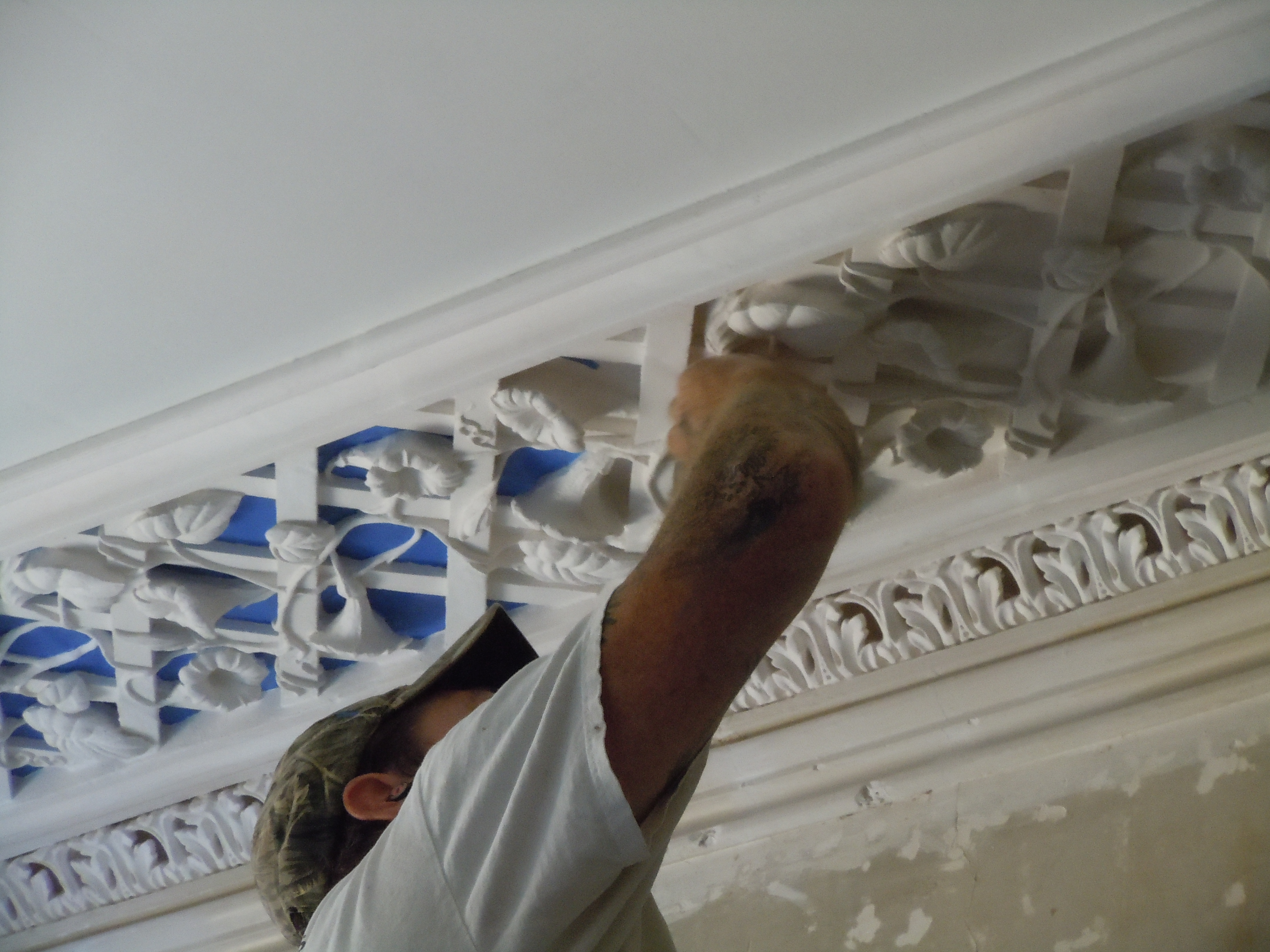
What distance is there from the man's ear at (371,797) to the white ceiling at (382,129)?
41 centimetres

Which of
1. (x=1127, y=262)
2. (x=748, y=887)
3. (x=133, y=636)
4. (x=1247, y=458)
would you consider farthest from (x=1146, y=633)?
(x=133, y=636)

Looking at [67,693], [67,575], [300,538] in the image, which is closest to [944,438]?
[300,538]

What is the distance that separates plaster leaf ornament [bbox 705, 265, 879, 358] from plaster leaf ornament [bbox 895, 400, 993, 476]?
0.14 meters

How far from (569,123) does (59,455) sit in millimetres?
641

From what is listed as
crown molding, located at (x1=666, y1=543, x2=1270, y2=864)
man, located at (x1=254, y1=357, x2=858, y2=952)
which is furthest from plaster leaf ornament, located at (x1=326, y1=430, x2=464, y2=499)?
crown molding, located at (x1=666, y1=543, x2=1270, y2=864)

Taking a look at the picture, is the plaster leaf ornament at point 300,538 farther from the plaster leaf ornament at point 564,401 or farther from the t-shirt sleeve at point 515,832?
the t-shirt sleeve at point 515,832

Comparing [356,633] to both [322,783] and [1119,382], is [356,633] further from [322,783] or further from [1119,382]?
[1119,382]

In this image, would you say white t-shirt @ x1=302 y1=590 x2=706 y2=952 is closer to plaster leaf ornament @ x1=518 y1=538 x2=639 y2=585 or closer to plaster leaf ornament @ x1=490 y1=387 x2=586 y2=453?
plaster leaf ornament @ x1=490 y1=387 x2=586 y2=453

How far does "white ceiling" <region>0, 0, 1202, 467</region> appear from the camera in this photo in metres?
0.78

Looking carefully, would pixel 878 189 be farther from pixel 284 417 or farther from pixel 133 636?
pixel 133 636

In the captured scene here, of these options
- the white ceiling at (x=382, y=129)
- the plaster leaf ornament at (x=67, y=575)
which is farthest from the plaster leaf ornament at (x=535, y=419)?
the plaster leaf ornament at (x=67, y=575)

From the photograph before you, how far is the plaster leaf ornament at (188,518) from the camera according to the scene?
3.62ft

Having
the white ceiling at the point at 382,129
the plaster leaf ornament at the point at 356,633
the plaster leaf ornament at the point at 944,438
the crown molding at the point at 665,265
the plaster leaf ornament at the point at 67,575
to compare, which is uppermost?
the white ceiling at the point at 382,129

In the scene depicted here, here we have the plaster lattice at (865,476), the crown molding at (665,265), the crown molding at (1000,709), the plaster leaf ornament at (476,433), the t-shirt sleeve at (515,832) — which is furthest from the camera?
the crown molding at (1000,709)
